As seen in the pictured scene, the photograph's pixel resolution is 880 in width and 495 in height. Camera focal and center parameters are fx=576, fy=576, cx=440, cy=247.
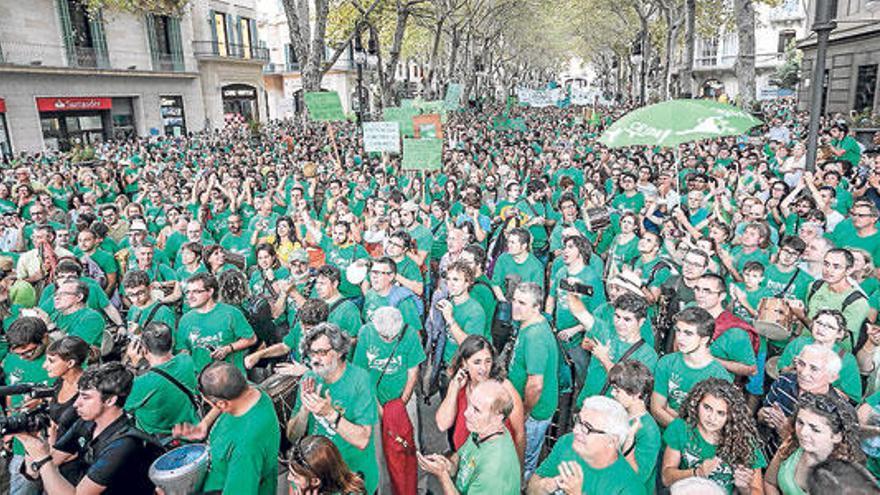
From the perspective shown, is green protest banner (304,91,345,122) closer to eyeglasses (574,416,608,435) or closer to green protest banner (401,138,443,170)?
green protest banner (401,138,443,170)

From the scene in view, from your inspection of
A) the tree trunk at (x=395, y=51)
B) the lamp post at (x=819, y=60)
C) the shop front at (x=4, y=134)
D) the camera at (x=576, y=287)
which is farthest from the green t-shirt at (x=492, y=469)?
the shop front at (x=4, y=134)

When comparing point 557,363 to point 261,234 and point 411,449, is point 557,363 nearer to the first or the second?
point 411,449

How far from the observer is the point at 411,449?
3.55 metres

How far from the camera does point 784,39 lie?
49.1 m

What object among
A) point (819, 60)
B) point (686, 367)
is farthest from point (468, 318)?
point (819, 60)

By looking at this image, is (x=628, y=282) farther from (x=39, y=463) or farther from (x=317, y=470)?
(x=39, y=463)

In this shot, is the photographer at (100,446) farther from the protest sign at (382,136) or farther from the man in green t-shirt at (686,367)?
the protest sign at (382,136)

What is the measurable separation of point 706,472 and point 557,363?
1157 millimetres

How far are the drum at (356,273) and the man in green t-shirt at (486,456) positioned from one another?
8.64 feet

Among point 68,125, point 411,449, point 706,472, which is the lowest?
point 411,449

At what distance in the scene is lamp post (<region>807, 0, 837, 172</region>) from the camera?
6734 millimetres

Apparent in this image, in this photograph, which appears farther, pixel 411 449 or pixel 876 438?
pixel 411 449

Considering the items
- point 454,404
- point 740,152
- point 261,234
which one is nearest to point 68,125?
point 261,234

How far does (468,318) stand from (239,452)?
6.18 feet
